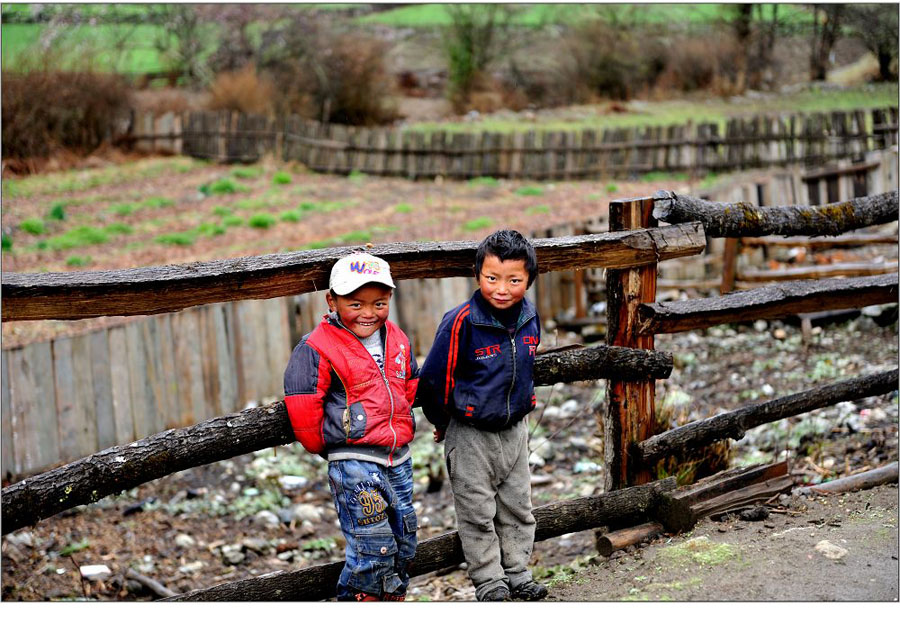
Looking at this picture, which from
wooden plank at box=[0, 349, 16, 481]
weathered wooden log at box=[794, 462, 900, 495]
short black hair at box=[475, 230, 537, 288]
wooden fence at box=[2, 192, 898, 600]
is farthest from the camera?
wooden plank at box=[0, 349, 16, 481]

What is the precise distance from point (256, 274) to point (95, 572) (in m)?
2.97

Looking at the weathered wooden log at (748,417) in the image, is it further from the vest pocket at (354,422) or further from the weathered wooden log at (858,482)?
the vest pocket at (354,422)

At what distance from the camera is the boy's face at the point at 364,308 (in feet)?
10.8

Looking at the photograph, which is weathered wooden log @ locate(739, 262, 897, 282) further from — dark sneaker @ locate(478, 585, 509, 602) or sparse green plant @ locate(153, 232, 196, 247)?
sparse green plant @ locate(153, 232, 196, 247)

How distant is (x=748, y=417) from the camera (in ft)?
15.7

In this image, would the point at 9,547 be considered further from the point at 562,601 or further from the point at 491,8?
the point at 491,8

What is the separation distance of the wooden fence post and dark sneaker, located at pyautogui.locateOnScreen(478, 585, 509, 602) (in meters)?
1.02

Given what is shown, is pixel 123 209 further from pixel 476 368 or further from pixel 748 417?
pixel 476 368

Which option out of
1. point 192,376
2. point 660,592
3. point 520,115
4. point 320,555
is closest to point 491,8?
point 520,115

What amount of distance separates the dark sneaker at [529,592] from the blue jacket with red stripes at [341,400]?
844mm

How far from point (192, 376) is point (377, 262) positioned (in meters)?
4.42

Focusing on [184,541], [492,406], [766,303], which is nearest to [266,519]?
[184,541]

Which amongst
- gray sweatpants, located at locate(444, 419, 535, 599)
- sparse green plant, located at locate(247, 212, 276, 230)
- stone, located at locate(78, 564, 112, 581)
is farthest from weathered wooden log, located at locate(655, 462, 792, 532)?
sparse green plant, located at locate(247, 212, 276, 230)

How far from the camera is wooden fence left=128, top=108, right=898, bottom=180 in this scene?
18109 mm
